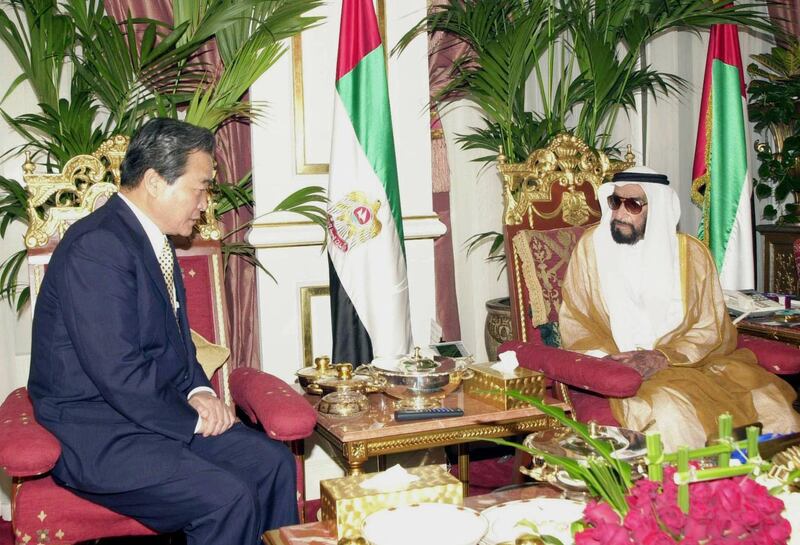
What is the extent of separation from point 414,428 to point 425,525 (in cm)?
85

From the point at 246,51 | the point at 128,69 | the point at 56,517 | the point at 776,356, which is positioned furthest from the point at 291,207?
the point at 776,356

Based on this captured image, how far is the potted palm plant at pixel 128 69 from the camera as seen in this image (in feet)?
11.4

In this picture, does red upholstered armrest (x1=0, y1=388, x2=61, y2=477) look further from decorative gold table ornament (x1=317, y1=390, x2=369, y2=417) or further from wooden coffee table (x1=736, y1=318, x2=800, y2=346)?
wooden coffee table (x1=736, y1=318, x2=800, y2=346)

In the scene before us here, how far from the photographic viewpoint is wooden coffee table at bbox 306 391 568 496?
2.77 m

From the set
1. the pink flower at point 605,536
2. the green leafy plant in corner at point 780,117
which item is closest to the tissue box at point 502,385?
the pink flower at point 605,536

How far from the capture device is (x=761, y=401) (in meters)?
3.35

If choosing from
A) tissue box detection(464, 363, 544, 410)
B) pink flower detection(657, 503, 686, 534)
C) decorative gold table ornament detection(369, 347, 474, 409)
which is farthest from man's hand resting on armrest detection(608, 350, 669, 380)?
pink flower detection(657, 503, 686, 534)

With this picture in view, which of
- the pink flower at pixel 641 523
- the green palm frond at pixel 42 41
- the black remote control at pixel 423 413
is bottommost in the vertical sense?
the black remote control at pixel 423 413

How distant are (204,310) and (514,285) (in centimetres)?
137

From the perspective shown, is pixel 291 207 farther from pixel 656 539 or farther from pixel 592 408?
pixel 656 539

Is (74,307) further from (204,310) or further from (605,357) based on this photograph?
(605,357)

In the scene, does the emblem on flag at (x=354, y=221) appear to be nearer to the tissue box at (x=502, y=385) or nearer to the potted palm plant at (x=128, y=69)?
the potted palm plant at (x=128, y=69)

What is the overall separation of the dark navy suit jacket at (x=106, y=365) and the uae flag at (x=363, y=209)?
4.34ft

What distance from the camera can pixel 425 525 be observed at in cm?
196
